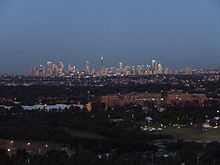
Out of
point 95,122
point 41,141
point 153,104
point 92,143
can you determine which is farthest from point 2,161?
point 153,104

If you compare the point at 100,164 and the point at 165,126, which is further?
the point at 165,126

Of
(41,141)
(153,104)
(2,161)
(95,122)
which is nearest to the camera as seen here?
(2,161)

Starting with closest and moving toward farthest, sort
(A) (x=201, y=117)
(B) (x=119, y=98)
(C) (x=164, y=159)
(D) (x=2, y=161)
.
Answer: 1. (D) (x=2, y=161)
2. (C) (x=164, y=159)
3. (A) (x=201, y=117)
4. (B) (x=119, y=98)

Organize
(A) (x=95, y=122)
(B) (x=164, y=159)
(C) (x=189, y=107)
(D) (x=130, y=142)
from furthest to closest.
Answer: (C) (x=189, y=107) → (A) (x=95, y=122) → (D) (x=130, y=142) → (B) (x=164, y=159)

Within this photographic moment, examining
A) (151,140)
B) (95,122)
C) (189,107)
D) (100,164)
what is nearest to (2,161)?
(100,164)

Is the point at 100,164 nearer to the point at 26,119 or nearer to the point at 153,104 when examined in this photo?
the point at 26,119

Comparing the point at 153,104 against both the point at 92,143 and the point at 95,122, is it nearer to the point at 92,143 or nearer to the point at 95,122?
the point at 95,122
